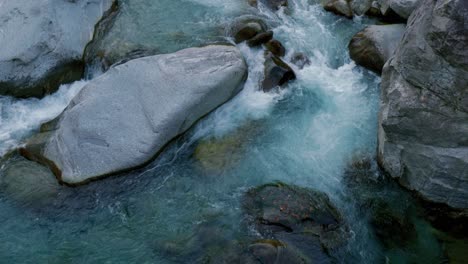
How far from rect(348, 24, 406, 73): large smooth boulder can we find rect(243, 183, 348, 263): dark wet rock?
3856 mm

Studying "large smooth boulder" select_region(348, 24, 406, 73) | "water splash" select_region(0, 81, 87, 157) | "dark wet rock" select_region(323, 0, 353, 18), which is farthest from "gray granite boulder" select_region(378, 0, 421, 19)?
"water splash" select_region(0, 81, 87, 157)

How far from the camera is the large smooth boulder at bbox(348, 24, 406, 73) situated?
34.3ft

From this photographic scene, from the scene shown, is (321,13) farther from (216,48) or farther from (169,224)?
(169,224)

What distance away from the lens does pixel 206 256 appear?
7297mm

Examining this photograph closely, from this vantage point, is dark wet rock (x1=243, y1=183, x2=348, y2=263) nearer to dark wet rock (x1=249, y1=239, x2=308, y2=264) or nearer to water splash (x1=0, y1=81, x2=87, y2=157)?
dark wet rock (x1=249, y1=239, x2=308, y2=264)

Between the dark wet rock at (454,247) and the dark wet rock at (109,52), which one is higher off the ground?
the dark wet rock at (109,52)

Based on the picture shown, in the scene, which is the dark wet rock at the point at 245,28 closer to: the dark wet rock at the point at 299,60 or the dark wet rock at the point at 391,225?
the dark wet rock at the point at 299,60

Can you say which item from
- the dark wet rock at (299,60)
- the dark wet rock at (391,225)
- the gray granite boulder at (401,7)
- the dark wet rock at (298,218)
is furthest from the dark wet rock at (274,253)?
the gray granite boulder at (401,7)

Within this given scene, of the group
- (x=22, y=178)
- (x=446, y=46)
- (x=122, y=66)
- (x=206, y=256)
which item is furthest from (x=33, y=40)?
(x=446, y=46)

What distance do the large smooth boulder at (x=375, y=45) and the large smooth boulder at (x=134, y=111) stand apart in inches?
112

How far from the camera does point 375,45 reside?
10602 millimetres

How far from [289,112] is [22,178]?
5306mm

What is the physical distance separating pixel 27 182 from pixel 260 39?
5848 millimetres

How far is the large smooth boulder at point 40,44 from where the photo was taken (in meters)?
9.84
